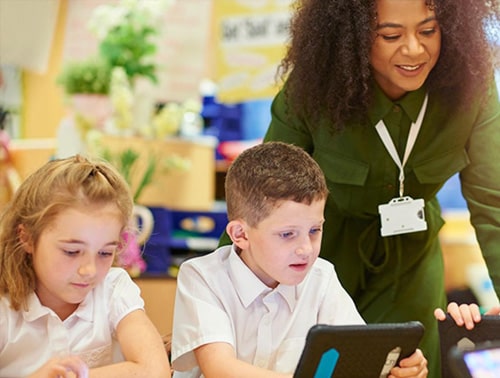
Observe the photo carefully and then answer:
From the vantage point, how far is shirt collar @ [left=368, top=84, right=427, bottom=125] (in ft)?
6.64

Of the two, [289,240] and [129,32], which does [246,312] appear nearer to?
[289,240]

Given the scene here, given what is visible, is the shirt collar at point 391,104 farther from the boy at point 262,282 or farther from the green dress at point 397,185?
the boy at point 262,282

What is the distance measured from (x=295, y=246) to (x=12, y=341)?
514mm

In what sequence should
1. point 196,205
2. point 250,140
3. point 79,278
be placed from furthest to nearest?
point 250,140, point 196,205, point 79,278

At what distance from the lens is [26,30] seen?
2.90 m

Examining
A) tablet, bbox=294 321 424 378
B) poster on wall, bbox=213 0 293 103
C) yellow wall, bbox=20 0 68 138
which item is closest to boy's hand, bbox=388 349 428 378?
tablet, bbox=294 321 424 378

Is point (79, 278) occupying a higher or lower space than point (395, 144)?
lower

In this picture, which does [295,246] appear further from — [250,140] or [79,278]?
[250,140]

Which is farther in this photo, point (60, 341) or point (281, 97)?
point (281, 97)

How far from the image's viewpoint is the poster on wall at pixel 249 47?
4715 mm

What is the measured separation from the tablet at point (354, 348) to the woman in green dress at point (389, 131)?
2.18ft

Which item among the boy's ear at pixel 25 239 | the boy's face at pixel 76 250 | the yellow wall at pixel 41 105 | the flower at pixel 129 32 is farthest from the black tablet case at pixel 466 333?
the yellow wall at pixel 41 105

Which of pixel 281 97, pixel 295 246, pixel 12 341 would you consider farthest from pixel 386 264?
pixel 12 341

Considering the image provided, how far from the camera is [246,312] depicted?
5.41 ft
